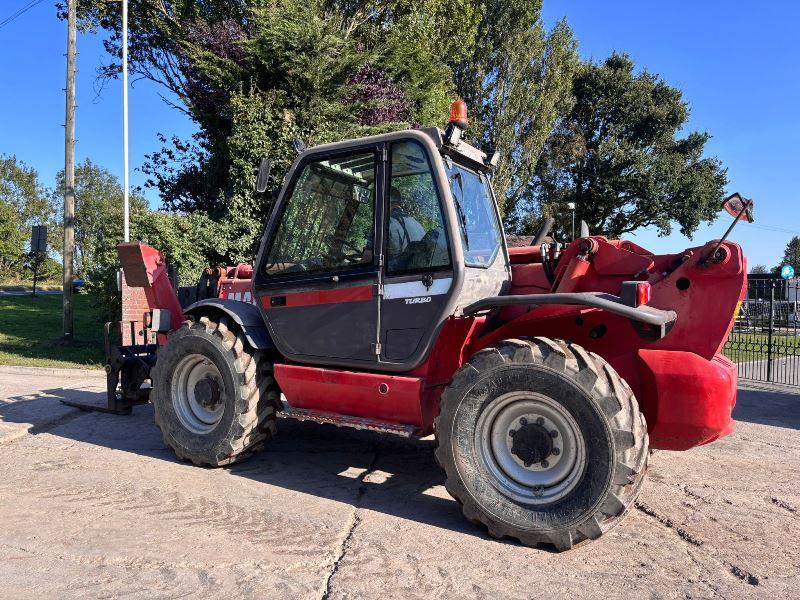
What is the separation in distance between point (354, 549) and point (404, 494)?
100 centimetres

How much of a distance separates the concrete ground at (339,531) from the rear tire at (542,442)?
0.70 feet

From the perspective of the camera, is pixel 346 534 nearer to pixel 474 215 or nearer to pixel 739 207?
pixel 474 215

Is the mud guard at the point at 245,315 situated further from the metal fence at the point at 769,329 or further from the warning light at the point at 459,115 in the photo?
the metal fence at the point at 769,329

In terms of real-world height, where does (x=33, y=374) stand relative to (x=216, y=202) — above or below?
below

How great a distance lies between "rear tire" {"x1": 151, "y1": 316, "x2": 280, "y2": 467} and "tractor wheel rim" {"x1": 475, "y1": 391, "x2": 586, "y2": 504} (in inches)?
76.5

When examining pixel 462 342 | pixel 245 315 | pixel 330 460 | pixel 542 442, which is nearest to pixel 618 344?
pixel 542 442

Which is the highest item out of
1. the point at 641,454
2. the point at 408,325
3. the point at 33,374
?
the point at 408,325

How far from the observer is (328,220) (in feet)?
15.0

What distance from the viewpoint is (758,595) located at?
2.88 metres

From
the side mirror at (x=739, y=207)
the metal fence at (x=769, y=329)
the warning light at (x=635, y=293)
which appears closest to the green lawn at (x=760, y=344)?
the metal fence at (x=769, y=329)

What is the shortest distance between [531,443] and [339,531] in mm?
1311

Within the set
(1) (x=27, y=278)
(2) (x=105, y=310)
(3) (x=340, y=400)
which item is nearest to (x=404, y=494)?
(3) (x=340, y=400)

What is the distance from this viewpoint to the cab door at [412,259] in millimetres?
3973

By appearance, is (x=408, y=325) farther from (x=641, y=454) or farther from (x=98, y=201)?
(x=98, y=201)
